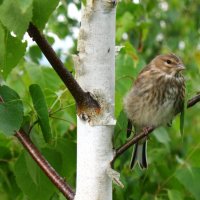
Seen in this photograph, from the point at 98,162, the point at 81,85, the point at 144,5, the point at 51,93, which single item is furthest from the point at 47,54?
the point at 144,5

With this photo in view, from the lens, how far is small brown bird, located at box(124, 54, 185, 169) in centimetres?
255

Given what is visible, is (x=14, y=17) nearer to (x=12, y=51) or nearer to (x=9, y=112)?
(x=12, y=51)

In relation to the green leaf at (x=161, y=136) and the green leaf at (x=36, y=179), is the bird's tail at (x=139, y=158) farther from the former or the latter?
Result: the green leaf at (x=36, y=179)

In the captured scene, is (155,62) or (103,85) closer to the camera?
(103,85)

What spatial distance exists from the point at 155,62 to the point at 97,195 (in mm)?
1475

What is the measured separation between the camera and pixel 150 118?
105 inches

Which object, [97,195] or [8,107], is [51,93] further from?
[97,195]

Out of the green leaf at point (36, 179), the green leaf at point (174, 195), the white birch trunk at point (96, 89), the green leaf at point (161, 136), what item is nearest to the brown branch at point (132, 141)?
the white birch trunk at point (96, 89)

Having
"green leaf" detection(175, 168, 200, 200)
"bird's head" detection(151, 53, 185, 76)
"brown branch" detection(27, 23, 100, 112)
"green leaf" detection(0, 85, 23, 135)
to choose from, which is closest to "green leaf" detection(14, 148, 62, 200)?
"green leaf" detection(0, 85, 23, 135)

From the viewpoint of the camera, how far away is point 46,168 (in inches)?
65.3

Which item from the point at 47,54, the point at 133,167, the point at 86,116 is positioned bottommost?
the point at 133,167

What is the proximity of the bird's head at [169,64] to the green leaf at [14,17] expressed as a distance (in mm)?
1680

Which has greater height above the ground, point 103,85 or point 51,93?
point 103,85

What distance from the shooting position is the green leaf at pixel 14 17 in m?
1.13
